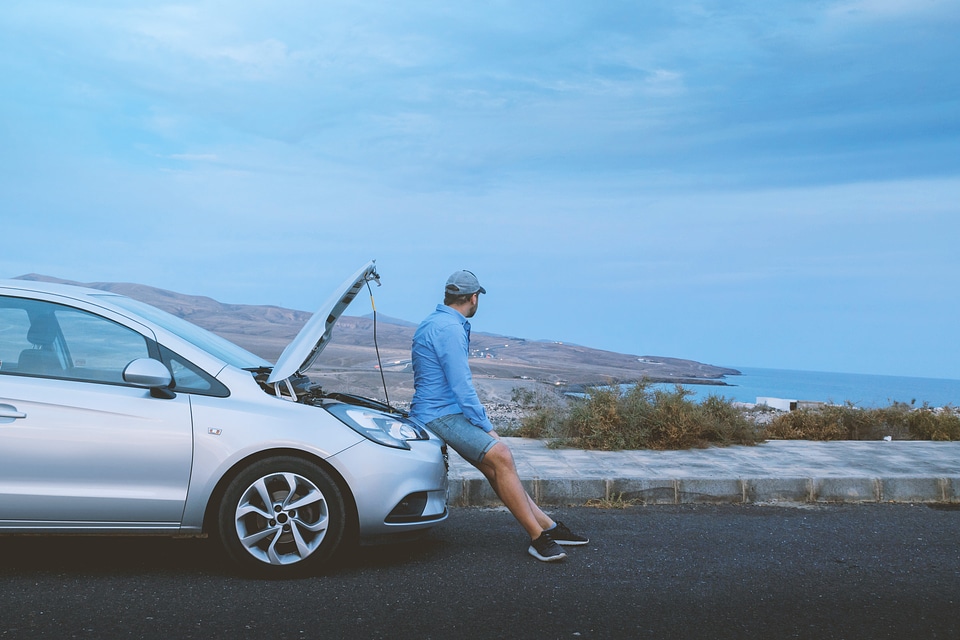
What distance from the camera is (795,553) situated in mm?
5707

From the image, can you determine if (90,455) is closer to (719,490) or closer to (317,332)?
(317,332)

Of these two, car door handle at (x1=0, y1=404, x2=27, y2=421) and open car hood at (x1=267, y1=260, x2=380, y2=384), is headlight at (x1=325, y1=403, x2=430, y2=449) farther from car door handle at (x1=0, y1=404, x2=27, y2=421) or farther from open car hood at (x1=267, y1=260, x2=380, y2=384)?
car door handle at (x1=0, y1=404, x2=27, y2=421)

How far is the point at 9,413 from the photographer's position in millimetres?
4617

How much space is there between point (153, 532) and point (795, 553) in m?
4.04

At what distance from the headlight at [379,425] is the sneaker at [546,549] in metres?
0.95

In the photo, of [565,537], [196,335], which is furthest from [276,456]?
[565,537]

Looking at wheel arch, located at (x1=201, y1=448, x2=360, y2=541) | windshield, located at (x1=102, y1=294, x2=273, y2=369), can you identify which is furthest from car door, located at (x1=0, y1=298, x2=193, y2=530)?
windshield, located at (x1=102, y1=294, x2=273, y2=369)

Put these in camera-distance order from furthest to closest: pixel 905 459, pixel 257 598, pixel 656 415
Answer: pixel 656 415
pixel 905 459
pixel 257 598

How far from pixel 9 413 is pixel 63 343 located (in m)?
0.50

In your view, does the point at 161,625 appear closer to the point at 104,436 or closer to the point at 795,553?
the point at 104,436

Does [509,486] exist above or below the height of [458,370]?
below

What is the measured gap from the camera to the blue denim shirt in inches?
210

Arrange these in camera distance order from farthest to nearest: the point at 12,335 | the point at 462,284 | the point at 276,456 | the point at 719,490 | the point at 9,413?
the point at 719,490
the point at 462,284
the point at 12,335
the point at 276,456
the point at 9,413

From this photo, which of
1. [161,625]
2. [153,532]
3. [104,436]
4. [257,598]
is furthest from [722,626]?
[104,436]
